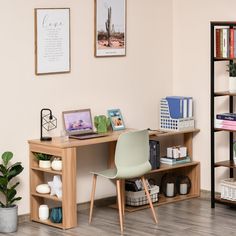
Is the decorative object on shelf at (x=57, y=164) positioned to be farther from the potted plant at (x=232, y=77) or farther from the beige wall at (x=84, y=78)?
the potted plant at (x=232, y=77)

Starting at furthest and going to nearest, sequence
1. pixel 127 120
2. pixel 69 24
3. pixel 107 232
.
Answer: pixel 127 120 → pixel 69 24 → pixel 107 232

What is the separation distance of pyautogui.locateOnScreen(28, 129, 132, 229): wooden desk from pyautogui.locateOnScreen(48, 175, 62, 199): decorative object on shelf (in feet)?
0.14

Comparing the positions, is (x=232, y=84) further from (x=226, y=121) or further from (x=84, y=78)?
(x=84, y=78)

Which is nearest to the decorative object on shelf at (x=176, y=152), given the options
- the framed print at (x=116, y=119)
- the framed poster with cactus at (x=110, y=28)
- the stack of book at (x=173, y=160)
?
the stack of book at (x=173, y=160)

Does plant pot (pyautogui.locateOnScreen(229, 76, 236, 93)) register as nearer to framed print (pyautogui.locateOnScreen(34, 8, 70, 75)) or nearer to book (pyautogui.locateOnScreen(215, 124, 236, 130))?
book (pyautogui.locateOnScreen(215, 124, 236, 130))

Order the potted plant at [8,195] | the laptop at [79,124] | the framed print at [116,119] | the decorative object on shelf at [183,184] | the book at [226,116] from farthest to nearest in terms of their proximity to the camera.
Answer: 1. the decorative object on shelf at [183,184]
2. the framed print at [116,119]
3. the book at [226,116]
4. the laptop at [79,124]
5. the potted plant at [8,195]

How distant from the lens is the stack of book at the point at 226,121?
242 inches

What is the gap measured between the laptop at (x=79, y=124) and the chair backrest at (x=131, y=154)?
0.44m

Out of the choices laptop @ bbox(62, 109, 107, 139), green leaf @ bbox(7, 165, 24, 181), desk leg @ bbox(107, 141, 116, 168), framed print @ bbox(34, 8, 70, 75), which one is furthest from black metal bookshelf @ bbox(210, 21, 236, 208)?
green leaf @ bbox(7, 165, 24, 181)

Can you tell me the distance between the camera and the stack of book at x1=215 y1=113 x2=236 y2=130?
615 centimetres

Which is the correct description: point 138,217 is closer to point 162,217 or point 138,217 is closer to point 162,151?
point 162,217

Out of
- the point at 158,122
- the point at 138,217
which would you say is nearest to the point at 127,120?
the point at 158,122

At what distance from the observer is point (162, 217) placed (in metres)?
6.07

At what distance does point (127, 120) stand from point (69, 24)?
3.70 ft
